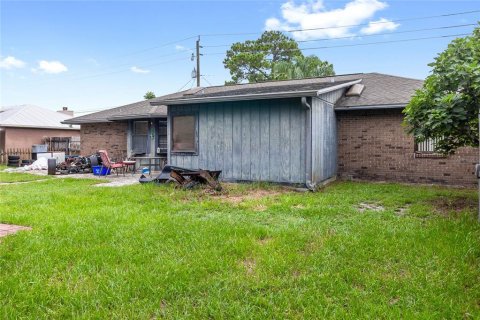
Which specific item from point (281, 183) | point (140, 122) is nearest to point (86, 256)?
point (281, 183)

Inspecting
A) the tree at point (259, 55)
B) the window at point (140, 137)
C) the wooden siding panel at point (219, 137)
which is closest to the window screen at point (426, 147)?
the wooden siding panel at point (219, 137)

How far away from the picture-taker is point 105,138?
1528cm

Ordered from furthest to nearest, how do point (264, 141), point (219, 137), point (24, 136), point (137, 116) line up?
point (24, 136), point (137, 116), point (219, 137), point (264, 141)

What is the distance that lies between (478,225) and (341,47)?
20.5 meters

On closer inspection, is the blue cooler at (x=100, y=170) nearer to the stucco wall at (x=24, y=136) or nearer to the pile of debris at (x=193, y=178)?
the pile of debris at (x=193, y=178)

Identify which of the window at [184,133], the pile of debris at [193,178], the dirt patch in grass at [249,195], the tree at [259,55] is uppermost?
the tree at [259,55]

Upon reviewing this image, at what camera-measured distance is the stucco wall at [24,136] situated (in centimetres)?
1869

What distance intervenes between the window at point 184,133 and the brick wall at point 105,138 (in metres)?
5.31

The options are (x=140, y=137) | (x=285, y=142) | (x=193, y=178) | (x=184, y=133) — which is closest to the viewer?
(x=193, y=178)

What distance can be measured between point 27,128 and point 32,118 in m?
1.29

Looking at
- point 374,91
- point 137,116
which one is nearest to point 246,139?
point 374,91

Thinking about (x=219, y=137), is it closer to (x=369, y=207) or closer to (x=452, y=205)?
(x=369, y=207)

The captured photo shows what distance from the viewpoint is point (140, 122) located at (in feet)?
46.1

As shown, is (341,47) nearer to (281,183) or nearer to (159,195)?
(281,183)
